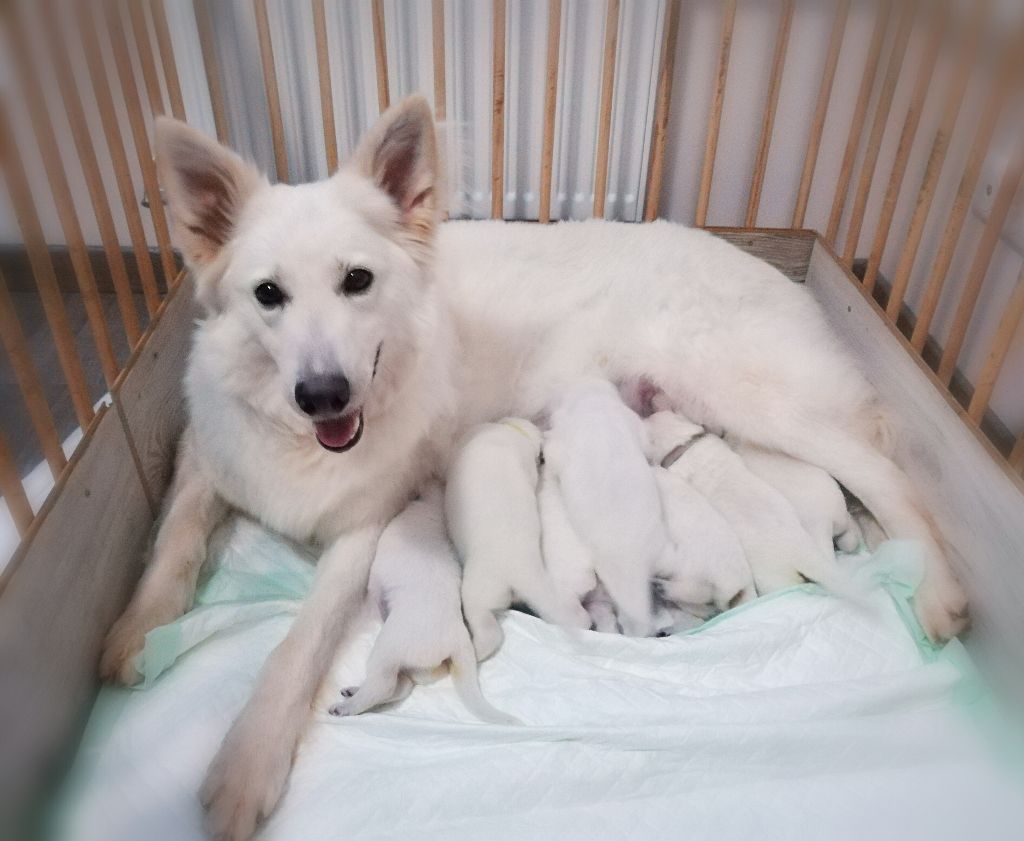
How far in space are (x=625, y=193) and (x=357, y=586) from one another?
5.22ft

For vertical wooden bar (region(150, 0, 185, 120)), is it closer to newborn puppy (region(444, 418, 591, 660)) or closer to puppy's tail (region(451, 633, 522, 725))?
newborn puppy (region(444, 418, 591, 660))

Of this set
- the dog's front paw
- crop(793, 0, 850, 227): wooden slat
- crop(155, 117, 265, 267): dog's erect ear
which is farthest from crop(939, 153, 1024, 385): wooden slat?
the dog's front paw

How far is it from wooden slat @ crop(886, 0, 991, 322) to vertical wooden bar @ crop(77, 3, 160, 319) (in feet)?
5.68

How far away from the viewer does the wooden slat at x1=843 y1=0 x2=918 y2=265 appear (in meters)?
1.87

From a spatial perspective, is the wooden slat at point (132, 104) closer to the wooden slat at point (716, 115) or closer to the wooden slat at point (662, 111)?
Result: the wooden slat at point (662, 111)

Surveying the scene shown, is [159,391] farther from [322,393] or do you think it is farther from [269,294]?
[322,393]

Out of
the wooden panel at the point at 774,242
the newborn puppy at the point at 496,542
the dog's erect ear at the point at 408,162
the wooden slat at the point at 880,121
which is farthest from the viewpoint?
the wooden panel at the point at 774,242

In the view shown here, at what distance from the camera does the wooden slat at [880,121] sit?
1874 millimetres

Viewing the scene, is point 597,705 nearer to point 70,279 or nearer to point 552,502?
point 552,502

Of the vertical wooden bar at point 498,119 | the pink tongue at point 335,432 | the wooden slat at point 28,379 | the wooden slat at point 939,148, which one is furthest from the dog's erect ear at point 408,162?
the wooden slat at point 939,148

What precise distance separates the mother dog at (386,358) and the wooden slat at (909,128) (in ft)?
1.00

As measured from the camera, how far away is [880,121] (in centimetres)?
196

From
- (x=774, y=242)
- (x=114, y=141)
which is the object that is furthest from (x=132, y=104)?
(x=774, y=242)

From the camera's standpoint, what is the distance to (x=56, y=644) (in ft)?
3.66
